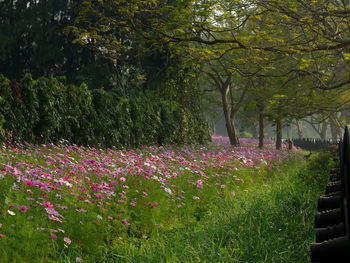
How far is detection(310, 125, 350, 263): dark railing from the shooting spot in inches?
70.9

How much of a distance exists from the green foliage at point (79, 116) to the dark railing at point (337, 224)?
845 centimetres

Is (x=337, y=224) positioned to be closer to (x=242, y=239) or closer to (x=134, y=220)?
(x=242, y=239)

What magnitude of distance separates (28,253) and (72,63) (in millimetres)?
19442

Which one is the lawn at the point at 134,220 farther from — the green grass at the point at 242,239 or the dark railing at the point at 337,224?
the dark railing at the point at 337,224

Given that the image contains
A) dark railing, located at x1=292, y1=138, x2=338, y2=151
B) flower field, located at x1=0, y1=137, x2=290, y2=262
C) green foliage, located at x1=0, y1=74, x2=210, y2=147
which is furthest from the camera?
dark railing, located at x1=292, y1=138, x2=338, y2=151

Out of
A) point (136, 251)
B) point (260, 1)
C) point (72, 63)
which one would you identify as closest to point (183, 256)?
point (136, 251)

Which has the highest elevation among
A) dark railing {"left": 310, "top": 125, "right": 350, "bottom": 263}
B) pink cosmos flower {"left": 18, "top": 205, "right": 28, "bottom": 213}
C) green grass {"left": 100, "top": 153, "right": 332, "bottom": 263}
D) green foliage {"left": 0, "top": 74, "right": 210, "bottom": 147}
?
→ green foliage {"left": 0, "top": 74, "right": 210, "bottom": 147}

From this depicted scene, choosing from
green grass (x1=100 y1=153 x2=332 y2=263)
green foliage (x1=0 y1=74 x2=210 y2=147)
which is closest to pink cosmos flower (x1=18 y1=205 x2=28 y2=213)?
green grass (x1=100 y1=153 x2=332 y2=263)

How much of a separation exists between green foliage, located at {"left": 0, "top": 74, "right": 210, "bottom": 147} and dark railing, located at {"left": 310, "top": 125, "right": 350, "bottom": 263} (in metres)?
8.45

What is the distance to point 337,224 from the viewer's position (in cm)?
286

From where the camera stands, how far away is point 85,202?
5.25 metres

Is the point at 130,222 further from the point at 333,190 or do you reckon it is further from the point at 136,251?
the point at 333,190

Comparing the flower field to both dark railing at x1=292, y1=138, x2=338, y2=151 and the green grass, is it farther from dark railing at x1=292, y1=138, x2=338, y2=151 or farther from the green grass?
dark railing at x1=292, y1=138, x2=338, y2=151

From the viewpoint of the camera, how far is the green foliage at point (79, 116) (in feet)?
34.9
